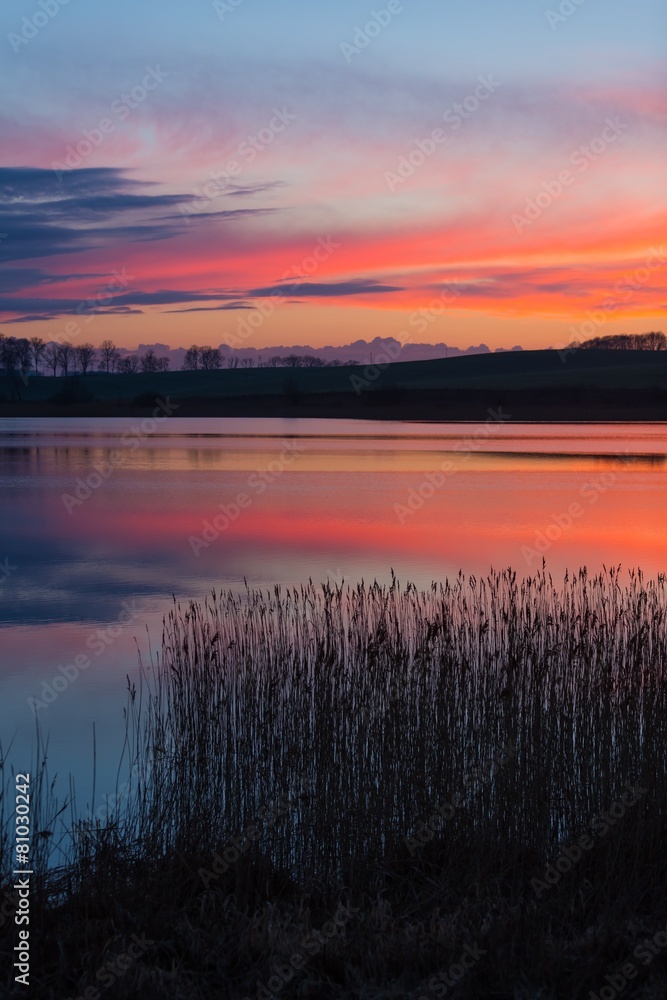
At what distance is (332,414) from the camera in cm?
7850

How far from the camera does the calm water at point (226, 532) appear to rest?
954 cm

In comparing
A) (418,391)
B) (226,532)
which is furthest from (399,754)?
(418,391)

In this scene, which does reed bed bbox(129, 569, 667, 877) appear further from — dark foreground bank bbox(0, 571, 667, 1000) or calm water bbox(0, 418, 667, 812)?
calm water bbox(0, 418, 667, 812)

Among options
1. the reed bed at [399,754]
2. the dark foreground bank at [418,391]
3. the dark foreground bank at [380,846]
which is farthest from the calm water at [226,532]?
the dark foreground bank at [418,391]

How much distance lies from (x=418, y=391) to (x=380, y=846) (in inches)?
2979

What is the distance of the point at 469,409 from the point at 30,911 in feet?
236

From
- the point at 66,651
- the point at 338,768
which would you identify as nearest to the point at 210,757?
the point at 338,768

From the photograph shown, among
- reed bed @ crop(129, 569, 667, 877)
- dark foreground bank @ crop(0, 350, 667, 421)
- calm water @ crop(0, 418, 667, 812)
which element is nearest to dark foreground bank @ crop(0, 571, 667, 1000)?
reed bed @ crop(129, 569, 667, 877)

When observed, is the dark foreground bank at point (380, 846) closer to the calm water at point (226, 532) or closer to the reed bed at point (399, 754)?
the reed bed at point (399, 754)

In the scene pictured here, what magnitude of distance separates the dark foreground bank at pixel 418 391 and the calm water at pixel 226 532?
35.4m

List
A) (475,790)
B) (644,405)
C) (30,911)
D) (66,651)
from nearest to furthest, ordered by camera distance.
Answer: (30,911), (475,790), (66,651), (644,405)

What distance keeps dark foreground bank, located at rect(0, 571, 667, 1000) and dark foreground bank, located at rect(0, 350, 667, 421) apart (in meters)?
63.3

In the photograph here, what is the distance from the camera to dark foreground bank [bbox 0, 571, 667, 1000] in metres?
3.96

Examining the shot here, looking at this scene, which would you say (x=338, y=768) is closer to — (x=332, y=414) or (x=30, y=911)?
(x=30, y=911)
